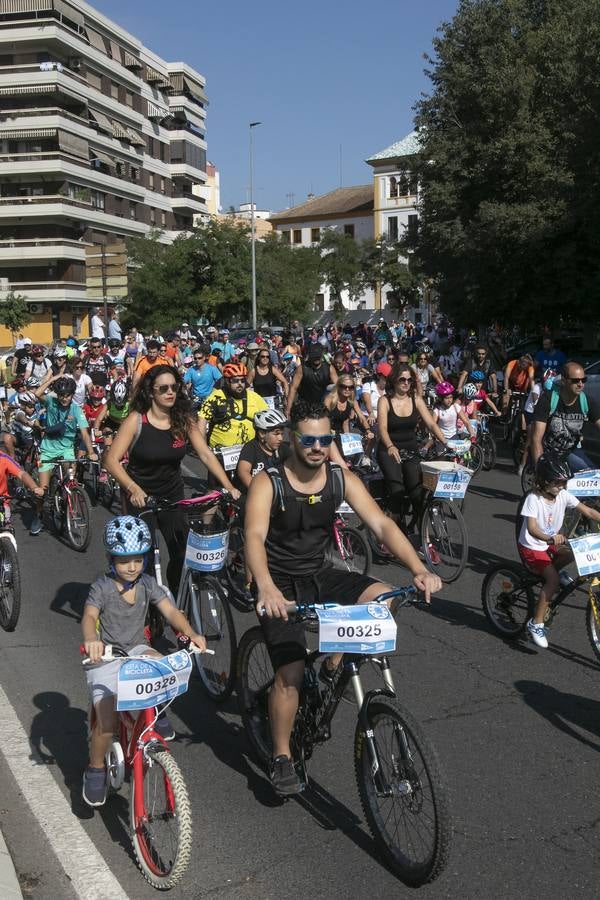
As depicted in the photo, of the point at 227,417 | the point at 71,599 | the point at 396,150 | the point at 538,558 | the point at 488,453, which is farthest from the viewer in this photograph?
the point at 396,150

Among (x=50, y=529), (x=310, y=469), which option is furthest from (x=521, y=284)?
(x=310, y=469)

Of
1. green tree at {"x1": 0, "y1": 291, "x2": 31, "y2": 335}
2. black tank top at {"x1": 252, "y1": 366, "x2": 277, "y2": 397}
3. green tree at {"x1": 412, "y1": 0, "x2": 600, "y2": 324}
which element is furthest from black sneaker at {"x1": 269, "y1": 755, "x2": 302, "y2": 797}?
green tree at {"x1": 0, "y1": 291, "x2": 31, "y2": 335}

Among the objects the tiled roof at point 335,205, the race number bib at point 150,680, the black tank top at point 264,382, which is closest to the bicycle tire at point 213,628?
the race number bib at point 150,680

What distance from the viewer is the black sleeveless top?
15.3ft

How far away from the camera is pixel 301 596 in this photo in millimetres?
4727

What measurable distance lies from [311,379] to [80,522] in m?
4.08

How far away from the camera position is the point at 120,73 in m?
70.4

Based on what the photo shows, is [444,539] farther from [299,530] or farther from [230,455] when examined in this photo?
[299,530]

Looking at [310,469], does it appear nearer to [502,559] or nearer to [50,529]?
[502,559]

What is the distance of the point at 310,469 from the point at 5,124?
210ft

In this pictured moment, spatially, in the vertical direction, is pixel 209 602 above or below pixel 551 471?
below

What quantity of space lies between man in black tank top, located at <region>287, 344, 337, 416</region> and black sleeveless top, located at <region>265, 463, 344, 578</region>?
872cm

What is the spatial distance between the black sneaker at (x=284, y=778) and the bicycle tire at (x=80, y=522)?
6602 mm

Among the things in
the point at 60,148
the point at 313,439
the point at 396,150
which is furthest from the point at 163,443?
the point at 396,150
